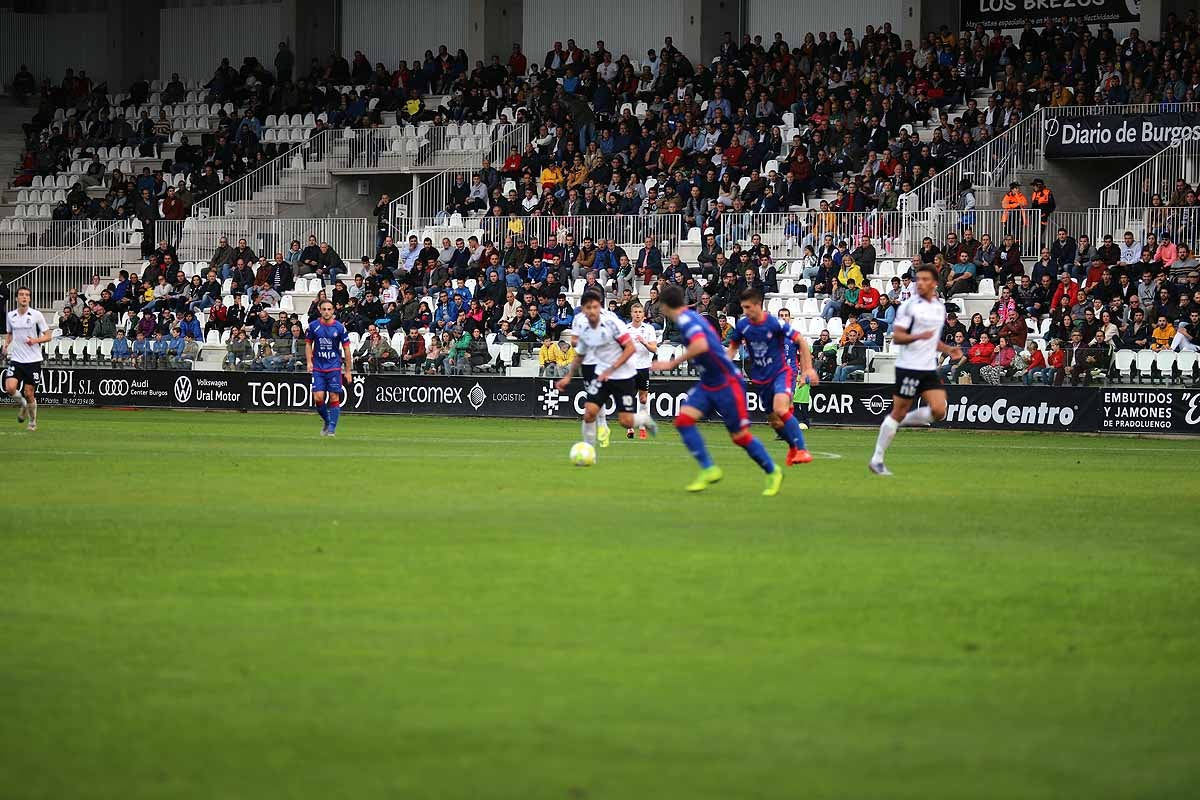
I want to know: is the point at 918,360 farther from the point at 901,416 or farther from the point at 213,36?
the point at 213,36

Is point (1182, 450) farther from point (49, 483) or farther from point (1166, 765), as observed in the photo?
point (1166, 765)

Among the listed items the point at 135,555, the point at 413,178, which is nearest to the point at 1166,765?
the point at 135,555

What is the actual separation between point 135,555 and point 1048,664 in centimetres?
610

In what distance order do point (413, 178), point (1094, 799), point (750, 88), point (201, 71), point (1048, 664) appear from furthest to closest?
point (201, 71) < point (413, 178) < point (750, 88) < point (1048, 664) < point (1094, 799)

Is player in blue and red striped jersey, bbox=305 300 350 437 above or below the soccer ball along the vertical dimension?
above

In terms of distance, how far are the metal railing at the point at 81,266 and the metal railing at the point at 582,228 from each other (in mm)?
10973

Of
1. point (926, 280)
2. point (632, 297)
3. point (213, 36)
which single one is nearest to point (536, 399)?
point (632, 297)

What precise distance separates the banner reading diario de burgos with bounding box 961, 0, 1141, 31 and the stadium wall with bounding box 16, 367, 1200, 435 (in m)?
16.0

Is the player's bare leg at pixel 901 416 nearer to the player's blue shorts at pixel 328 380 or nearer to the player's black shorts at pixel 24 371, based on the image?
the player's blue shorts at pixel 328 380

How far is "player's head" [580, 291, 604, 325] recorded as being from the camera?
20781 mm

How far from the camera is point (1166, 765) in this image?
6219 mm

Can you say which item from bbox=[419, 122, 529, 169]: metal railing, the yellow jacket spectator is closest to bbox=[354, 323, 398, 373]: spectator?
the yellow jacket spectator

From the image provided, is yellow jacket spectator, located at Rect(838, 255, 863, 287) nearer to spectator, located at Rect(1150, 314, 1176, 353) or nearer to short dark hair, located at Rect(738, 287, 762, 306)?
spectator, located at Rect(1150, 314, 1176, 353)

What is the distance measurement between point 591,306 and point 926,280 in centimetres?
472
